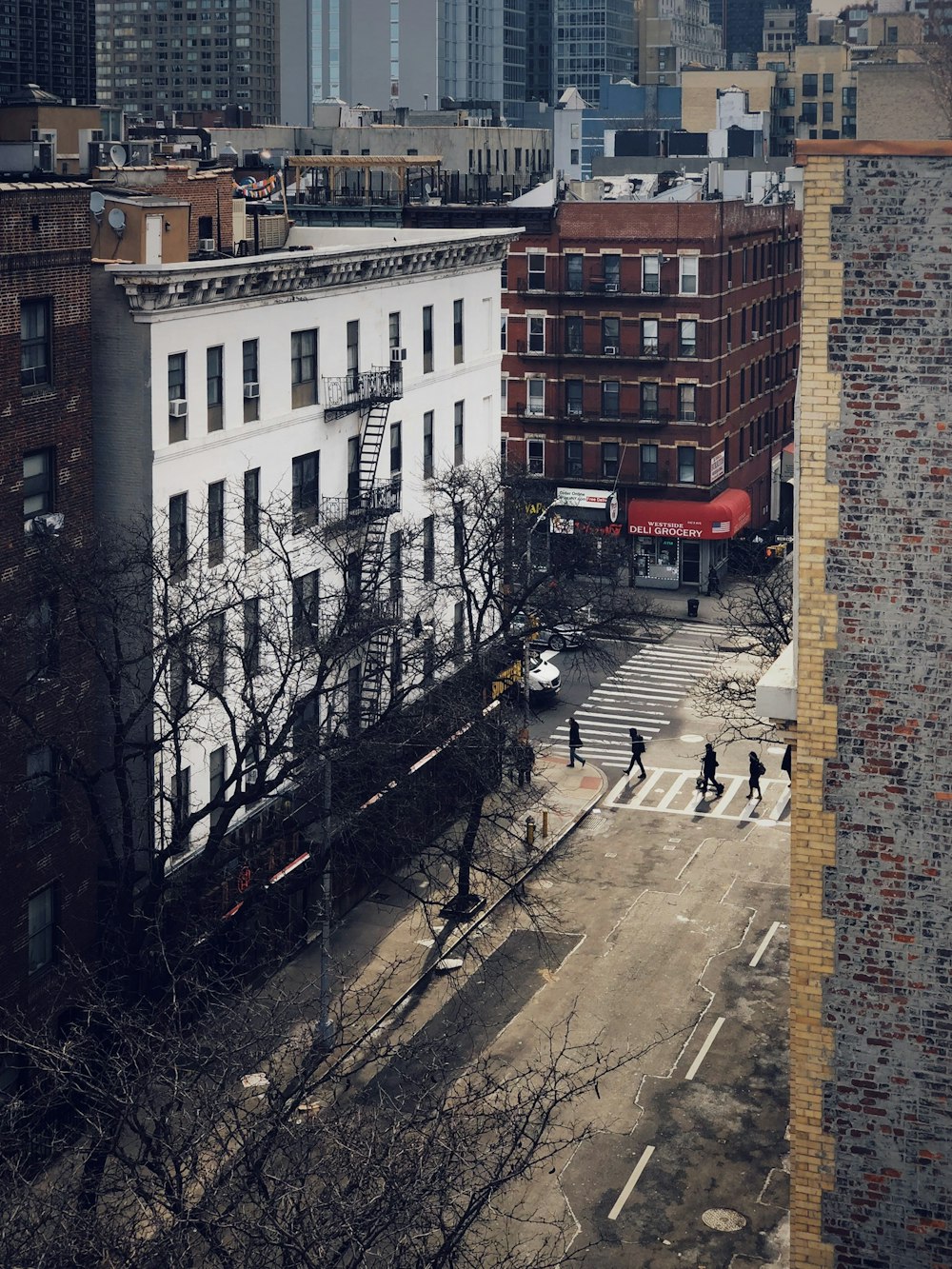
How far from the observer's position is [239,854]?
4194 centimetres

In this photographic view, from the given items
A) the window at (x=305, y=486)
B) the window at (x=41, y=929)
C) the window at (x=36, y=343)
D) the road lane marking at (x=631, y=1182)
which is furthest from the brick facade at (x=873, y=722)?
the window at (x=305, y=486)

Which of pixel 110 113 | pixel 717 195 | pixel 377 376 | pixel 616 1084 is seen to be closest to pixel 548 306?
pixel 717 195

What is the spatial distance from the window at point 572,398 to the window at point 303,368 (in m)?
36.8

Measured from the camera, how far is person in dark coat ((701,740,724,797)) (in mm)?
57438

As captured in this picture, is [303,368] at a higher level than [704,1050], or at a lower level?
higher

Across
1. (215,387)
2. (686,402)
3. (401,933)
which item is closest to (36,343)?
(215,387)

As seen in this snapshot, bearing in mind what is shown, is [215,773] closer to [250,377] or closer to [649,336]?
[250,377]

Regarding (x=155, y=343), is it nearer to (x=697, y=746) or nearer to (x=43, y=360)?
(x=43, y=360)

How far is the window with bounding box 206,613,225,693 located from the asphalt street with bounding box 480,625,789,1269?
973cm

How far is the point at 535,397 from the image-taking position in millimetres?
87312

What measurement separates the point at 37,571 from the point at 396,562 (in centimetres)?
1569

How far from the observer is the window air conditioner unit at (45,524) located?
127 ft

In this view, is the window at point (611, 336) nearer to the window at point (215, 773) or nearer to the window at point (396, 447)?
the window at point (396, 447)

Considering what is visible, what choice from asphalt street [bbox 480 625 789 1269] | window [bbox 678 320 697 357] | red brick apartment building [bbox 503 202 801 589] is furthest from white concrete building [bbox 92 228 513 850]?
window [bbox 678 320 697 357]
